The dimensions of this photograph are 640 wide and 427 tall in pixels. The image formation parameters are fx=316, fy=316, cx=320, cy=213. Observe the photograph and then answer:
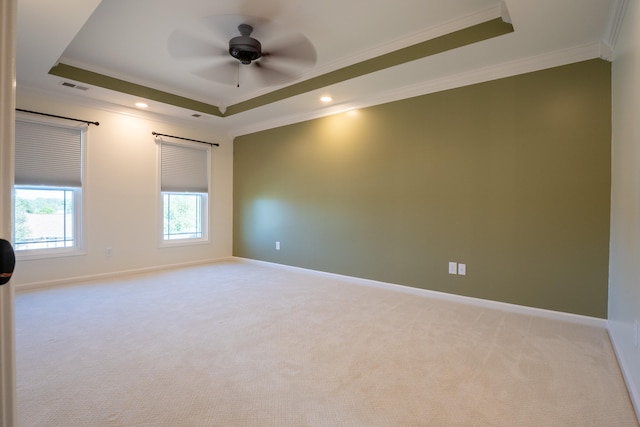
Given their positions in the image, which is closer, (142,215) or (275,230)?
(142,215)

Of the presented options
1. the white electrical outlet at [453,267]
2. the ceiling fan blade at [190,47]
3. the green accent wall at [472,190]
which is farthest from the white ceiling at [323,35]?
the white electrical outlet at [453,267]

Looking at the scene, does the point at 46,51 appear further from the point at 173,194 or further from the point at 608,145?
the point at 608,145

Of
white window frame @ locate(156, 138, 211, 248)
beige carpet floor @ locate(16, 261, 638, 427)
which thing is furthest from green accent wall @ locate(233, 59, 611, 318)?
white window frame @ locate(156, 138, 211, 248)

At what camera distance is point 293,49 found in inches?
98.2

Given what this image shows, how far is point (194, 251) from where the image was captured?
552 centimetres

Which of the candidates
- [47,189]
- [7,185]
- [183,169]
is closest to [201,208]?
[183,169]

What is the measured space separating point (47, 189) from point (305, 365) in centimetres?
413

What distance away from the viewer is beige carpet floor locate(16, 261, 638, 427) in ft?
5.31

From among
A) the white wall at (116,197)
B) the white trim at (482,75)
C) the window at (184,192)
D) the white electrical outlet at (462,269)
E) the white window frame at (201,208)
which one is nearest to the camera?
the white trim at (482,75)

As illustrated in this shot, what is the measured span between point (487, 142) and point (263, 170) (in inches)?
139

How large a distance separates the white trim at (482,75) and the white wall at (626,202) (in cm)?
32

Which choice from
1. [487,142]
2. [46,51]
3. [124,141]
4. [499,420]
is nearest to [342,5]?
[487,142]

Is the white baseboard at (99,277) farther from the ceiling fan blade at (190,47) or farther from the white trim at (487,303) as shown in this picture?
the ceiling fan blade at (190,47)

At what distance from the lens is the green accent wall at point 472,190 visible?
285cm
